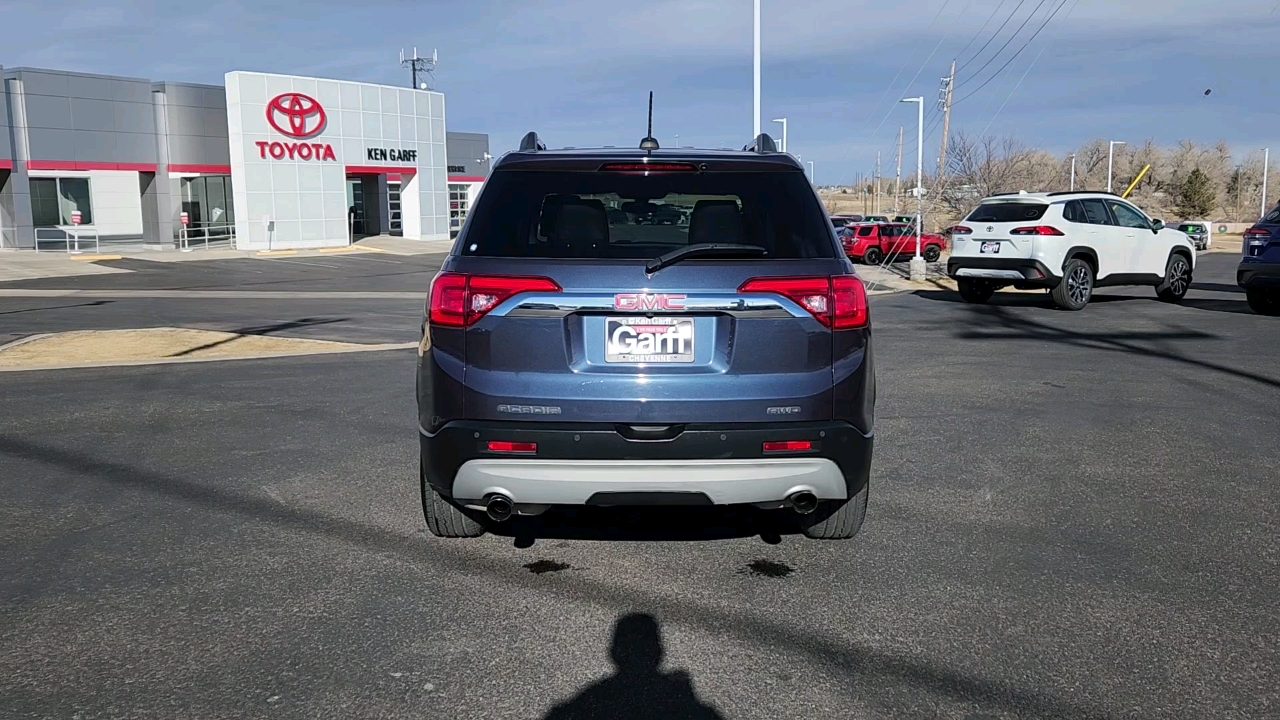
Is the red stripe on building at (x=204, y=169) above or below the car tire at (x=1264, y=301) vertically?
above

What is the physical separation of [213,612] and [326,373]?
21.5 ft

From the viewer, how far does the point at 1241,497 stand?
5.79 metres

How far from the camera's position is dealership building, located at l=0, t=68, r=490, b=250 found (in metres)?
36.1

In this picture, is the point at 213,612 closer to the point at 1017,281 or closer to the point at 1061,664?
the point at 1061,664

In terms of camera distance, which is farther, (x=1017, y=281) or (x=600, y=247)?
(x=1017, y=281)

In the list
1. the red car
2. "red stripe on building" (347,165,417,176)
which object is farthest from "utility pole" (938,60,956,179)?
"red stripe on building" (347,165,417,176)

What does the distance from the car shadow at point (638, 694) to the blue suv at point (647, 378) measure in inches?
22.7

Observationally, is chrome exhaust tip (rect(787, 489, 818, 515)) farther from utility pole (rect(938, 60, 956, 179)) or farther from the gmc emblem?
utility pole (rect(938, 60, 956, 179))

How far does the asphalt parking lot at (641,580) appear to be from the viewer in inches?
137

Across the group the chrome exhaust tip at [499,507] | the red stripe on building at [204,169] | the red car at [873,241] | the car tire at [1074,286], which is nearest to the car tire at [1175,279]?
the car tire at [1074,286]

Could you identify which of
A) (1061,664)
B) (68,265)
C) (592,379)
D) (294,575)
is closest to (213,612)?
(294,575)

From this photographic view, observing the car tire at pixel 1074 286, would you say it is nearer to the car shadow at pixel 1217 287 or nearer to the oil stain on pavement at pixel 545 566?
the car shadow at pixel 1217 287

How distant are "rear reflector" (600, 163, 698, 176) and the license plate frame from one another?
0.74m

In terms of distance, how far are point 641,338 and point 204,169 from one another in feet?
132
